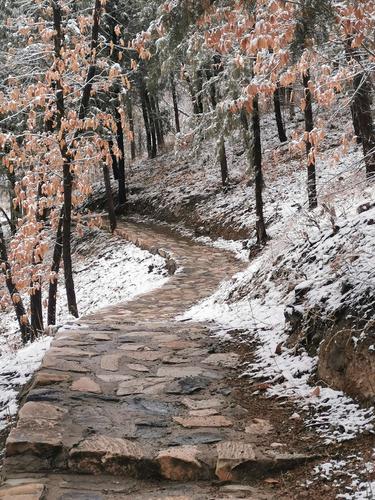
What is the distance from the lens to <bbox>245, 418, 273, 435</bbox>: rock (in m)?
3.91

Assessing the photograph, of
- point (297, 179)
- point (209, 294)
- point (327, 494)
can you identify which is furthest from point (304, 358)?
point (297, 179)

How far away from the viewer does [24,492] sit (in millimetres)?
3070

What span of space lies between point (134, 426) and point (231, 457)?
2.98 ft

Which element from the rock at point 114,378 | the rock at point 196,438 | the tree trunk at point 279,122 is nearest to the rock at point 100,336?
the rock at point 114,378

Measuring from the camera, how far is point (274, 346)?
5297 mm

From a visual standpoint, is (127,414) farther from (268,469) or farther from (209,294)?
(209,294)

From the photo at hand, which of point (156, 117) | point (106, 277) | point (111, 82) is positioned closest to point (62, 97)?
point (111, 82)

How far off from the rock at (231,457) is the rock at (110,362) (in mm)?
1933

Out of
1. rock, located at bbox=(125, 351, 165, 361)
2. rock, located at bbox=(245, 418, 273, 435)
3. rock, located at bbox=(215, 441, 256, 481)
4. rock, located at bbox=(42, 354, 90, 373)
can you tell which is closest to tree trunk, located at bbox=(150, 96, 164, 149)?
rock, located at bbox=(125, 351, 165, 361)

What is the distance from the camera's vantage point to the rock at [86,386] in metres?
4.69

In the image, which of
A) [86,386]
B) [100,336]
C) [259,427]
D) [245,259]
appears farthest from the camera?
[245,259]

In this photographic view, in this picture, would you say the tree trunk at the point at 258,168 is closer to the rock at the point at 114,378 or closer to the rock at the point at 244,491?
the rock at the point at 114,378

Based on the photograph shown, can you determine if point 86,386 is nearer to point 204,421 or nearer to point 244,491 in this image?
point 204,421

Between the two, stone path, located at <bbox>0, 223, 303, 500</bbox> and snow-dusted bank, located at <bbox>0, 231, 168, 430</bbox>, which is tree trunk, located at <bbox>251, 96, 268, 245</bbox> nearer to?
snow-dusted bank, located at <bbox>0, 231, 168, 430</bbox>
